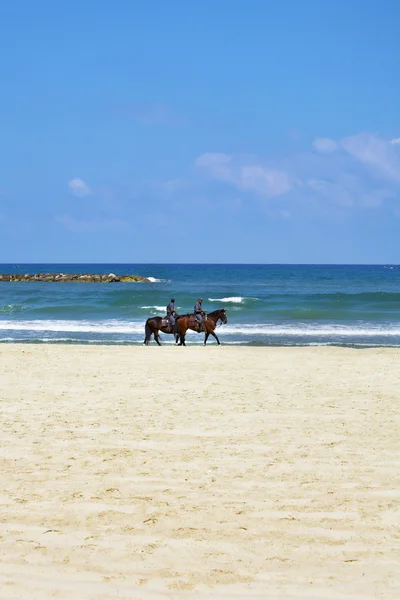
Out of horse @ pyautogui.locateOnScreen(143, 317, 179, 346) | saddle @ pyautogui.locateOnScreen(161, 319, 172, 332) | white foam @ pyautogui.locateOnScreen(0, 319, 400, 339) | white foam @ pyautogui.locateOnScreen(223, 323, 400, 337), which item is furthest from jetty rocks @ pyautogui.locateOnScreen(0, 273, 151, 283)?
saddle @ pyautogui.locateOnScreen(161, 319, 172, 332)

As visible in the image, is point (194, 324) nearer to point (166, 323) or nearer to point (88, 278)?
point (166, 323)

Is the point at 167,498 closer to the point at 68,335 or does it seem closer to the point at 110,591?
the point at 110,591

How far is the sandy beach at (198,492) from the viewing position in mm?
4367

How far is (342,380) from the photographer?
13.0m

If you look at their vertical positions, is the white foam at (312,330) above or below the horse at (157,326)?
below

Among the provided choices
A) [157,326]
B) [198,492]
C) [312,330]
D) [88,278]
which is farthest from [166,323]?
[88,278]

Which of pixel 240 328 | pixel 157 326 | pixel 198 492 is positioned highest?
pixel 157 326

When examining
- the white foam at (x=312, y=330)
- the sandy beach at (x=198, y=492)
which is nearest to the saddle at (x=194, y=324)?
the white foam at (x=312, y=330)

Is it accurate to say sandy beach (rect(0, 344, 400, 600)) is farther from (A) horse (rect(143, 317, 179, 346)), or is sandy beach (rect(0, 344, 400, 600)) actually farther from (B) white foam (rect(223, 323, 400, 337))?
(B) white foam (rect(223, 323, 400, 337))

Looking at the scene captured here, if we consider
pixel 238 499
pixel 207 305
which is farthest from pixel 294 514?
pixel 207 305

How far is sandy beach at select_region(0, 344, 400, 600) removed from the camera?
437cm

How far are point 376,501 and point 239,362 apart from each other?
10.4m

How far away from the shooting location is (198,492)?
600cm

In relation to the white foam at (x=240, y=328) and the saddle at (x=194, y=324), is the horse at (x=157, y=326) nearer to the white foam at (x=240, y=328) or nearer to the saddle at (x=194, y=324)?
the saddle at (x=194, y=324)
